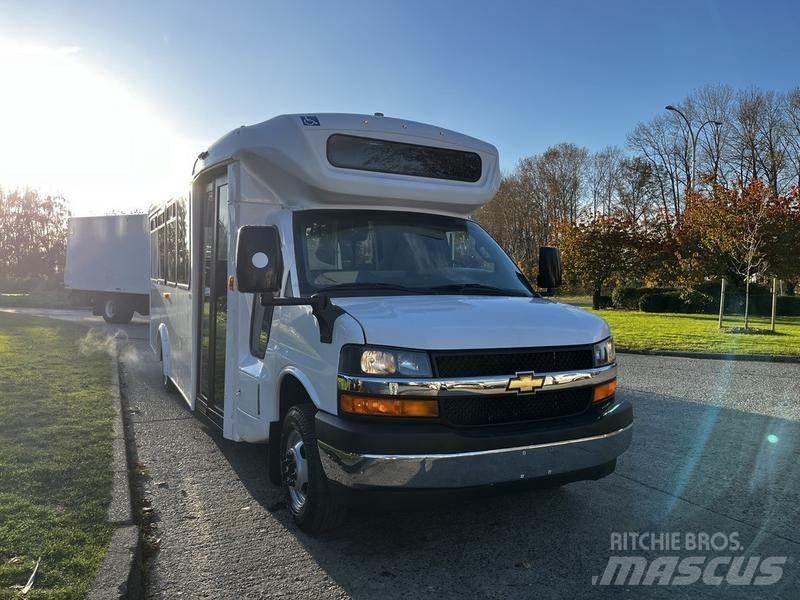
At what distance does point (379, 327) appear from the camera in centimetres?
340

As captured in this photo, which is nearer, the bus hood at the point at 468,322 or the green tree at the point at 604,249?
the bus hood at the point at 468,322

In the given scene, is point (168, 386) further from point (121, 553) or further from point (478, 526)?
point (478, 526)

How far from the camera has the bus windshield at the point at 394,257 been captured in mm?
4281

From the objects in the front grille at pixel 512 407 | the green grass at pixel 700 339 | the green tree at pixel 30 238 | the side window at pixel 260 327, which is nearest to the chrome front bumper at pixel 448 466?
the front grille at pixel 512 407

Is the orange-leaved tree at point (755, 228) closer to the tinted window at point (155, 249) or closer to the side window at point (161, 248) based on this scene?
the tinted window at point (155, 249)

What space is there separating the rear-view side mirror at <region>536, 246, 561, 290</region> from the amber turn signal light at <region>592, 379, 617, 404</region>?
54.2 inches

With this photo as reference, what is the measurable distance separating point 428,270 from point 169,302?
15.0ft

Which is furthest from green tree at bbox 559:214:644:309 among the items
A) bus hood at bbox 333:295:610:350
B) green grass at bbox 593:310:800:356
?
bus hood at bbox 333:295:610:350

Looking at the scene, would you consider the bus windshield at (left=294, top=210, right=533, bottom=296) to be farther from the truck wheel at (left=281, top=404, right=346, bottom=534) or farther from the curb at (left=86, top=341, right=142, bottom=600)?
the curb at (left=86, top=341, right=142, bottom=600)

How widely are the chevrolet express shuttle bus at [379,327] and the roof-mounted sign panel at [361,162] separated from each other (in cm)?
1

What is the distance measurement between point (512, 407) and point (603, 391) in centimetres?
75

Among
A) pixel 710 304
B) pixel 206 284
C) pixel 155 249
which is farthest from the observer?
pixel 710 304

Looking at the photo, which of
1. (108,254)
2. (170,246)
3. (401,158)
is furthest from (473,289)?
(108,254)

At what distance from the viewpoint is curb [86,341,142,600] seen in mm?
3230
